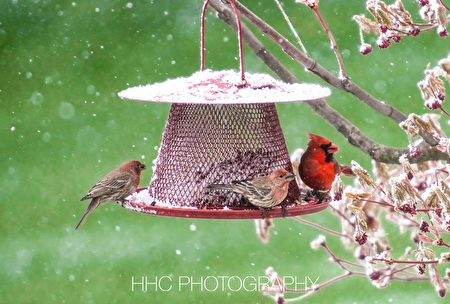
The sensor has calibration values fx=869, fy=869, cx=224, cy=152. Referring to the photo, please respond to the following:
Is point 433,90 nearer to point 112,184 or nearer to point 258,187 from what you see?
point 258,187

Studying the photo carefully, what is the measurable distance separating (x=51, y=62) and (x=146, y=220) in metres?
2.11

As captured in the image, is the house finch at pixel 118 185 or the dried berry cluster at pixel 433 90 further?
the house finch at pixel 118 185

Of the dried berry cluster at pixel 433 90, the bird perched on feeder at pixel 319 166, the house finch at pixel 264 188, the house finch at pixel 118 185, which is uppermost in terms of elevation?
the dried berry cluster at pixel 433 90

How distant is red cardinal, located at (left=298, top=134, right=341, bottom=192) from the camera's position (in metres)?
3.79

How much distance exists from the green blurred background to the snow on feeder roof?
16.0ft

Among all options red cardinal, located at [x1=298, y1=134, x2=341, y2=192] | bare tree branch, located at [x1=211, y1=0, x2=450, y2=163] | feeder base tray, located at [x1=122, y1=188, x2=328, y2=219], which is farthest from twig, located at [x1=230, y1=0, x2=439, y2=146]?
feeder base tray, located at [x1=122, y1=188, x2=328, y2=219]

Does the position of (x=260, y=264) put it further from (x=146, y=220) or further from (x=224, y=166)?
(x=224, y=166)

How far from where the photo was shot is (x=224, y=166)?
Answer: 142 inches

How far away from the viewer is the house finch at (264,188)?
3322 mm

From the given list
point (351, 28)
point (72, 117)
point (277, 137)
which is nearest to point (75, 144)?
point (72, 117)

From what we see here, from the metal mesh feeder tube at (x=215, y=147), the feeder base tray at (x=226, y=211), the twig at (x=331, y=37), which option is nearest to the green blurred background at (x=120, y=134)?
→ the metal mesh feeder tube at (x=215, y=147)

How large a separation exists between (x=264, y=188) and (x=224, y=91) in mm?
405

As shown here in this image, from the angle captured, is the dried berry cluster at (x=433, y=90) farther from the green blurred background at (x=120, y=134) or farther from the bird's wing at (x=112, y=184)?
the green blurred background at (x=120, y=134)

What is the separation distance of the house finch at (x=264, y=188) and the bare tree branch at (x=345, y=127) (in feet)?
1.69
